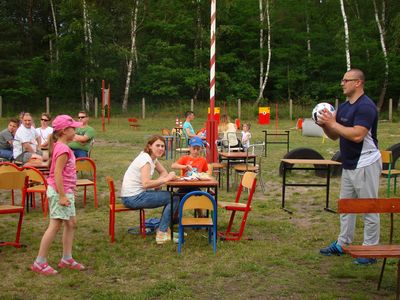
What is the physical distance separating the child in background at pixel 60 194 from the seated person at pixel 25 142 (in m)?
4.68

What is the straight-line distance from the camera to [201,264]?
5770 mm

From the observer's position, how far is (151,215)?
8.23m

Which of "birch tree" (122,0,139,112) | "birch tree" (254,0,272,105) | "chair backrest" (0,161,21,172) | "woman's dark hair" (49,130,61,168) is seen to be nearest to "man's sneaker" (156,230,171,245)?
"woman's dark hair" (49,130,61,168)

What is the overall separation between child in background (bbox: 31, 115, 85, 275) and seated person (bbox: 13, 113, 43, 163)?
468 cm

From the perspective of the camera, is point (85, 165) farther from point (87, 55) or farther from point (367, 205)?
point (87, 55)

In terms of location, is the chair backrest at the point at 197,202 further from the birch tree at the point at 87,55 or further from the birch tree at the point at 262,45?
the birch tree at the point at 262,45

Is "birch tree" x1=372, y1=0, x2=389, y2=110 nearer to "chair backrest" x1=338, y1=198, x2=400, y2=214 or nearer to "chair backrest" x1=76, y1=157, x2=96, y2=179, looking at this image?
"chair backrest" x1=76, y1=157, x2=96, y2=179

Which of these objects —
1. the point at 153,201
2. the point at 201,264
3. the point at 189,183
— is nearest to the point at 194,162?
the point at 189,183

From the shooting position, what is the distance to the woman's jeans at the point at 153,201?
6.51 meters

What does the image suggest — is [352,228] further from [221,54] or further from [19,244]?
[221,54]

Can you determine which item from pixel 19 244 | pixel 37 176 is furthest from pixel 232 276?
pixel 37 176

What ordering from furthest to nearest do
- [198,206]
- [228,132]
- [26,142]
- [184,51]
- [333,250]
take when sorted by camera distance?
[184,51]
[228,132]
[26,142]
[198,206]
[333,250]

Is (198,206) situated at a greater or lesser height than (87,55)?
lesser

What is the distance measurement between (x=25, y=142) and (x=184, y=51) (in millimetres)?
33095
